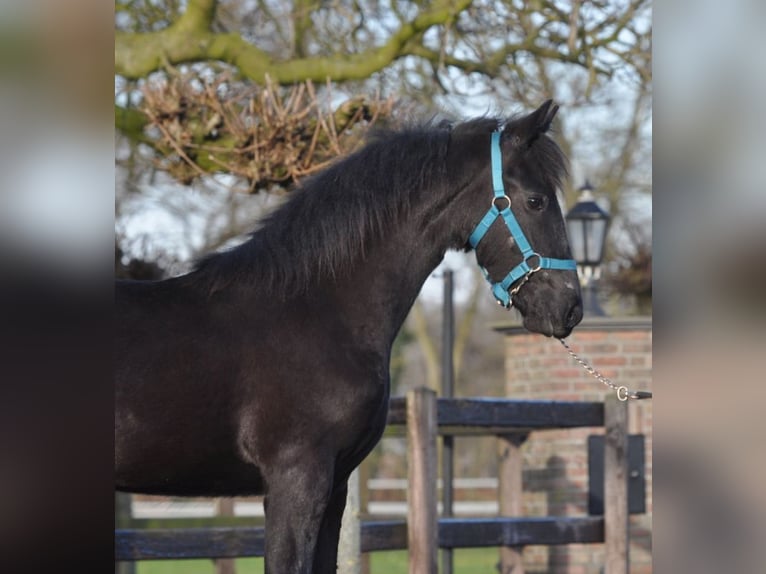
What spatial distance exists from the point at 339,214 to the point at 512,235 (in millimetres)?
611

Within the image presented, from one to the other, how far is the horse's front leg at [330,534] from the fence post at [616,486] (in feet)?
10.5

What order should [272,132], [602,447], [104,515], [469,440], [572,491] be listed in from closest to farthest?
[104,515], [272,132], [602,447], [572,491], [469,440]

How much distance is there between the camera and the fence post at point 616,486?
21.6 feet

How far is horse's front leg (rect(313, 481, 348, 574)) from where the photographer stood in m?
3.75

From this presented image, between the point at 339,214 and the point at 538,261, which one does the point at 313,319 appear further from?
the point at 538,261

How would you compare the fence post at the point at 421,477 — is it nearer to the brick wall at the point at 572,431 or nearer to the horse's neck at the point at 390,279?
the horse's neck at the point at 390,279

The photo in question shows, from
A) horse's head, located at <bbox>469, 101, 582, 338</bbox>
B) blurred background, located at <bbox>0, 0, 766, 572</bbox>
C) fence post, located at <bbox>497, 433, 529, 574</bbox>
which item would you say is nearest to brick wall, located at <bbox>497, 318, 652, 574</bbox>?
fence post, located at <bbox>497, 433, 529, 574</bbox>

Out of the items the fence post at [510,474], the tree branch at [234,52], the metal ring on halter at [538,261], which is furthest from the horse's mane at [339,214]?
the fence post at [510,474]

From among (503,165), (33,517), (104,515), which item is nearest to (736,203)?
(104,515)

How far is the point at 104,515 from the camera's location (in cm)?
129

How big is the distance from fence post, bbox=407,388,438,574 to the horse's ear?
224cm

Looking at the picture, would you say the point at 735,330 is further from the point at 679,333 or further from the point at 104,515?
the point at 104,515

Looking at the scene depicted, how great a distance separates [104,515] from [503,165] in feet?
8.89

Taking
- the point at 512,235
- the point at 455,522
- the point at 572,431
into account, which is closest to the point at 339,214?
the point at 512,235
